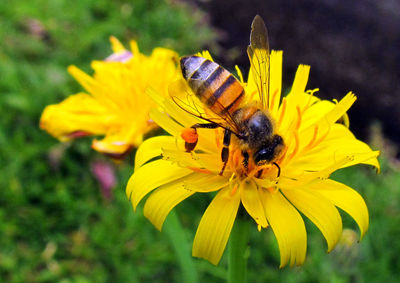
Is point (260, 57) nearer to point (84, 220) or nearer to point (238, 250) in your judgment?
point (238, 250)

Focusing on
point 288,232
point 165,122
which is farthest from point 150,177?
point 288,232

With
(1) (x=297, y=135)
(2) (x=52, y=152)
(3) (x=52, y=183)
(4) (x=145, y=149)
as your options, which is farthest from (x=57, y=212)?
(1) (x=297, y=135)

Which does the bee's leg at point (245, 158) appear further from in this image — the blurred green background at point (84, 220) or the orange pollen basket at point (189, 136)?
the blurred green background at point (84, 220)

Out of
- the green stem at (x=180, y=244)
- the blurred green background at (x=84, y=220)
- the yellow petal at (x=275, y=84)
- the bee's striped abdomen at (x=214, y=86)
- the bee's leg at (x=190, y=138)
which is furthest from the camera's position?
the blurred green background at (x=84, y=220)

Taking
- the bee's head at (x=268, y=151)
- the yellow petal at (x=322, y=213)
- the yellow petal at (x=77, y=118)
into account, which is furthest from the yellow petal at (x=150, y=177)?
the yellow petal at (x=77, y=118)

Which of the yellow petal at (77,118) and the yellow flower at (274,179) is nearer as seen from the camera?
the yellow flower at (274,179)

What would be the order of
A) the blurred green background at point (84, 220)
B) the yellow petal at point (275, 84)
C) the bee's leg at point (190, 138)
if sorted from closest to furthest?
1. the bee's leg at point (190, 138)
2. the yellow petal at point (275, 84)
3. the blurred green background at point (84, 220)
